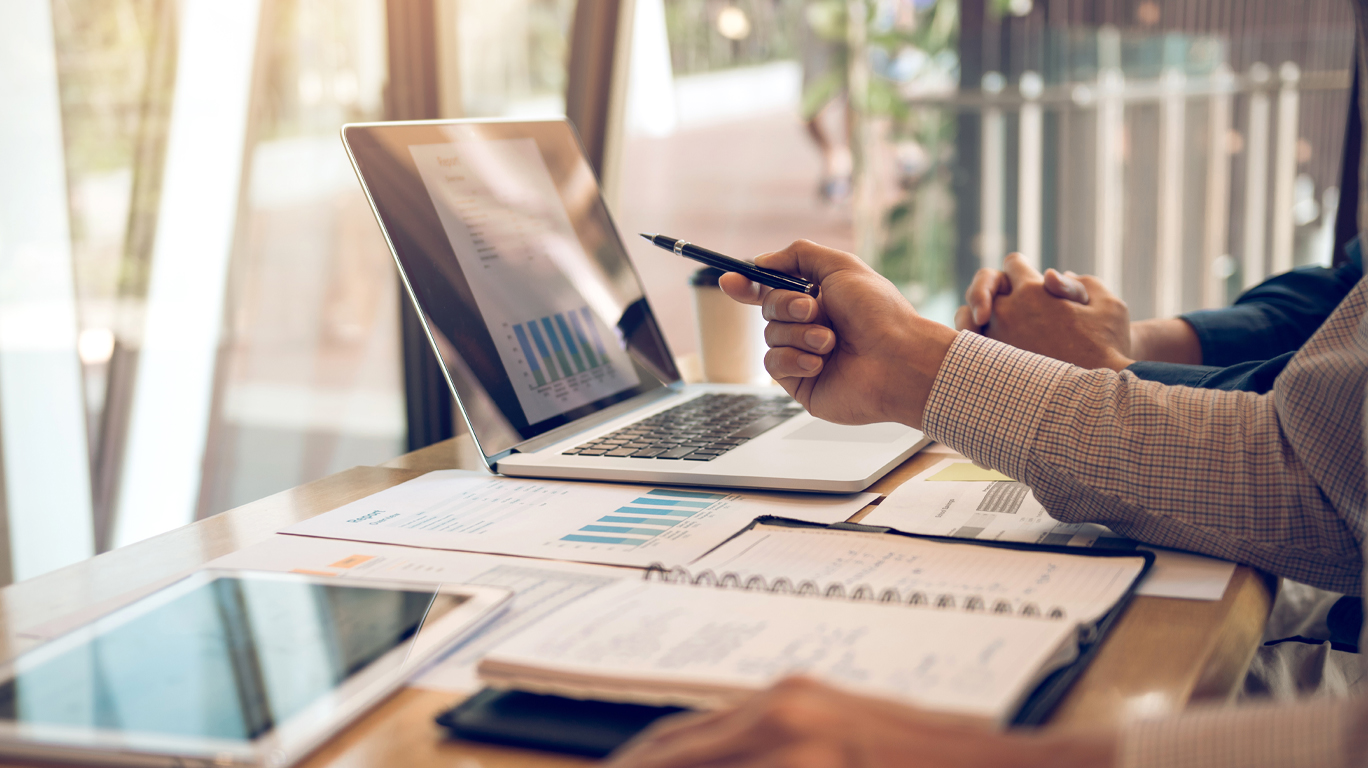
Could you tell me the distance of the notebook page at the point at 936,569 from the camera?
0.56m

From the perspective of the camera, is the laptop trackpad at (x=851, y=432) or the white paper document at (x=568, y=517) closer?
the white paper document at (x=568, y=517)

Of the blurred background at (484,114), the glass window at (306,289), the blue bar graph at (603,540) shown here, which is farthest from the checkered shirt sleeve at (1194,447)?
the glass window at (306,289)

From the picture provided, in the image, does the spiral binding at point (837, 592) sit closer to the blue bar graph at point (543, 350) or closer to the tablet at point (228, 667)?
the tablet at point (228, 667)

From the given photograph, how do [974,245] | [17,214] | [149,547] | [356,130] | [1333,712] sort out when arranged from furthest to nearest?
1. [974,245]
2. [17,214]
3. [356,130]
4. [149,547]
5. [1333,712]

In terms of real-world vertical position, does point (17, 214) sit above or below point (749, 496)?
above

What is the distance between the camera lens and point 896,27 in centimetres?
357

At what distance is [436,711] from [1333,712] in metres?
0.37

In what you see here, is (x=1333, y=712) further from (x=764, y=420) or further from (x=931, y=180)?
(x=931, y=180)

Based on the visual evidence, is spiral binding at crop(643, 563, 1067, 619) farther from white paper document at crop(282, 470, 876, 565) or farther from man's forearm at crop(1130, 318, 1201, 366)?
man's forearm at crop(1130, 318, 1201, 366)

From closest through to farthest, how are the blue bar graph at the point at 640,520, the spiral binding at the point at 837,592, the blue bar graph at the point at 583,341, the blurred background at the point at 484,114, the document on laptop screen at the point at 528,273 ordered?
the spiral binding at the point at 837,592
the blue bar graph at the point at 640,520
the document on laptop screen at the point at 528,273
the blue bar graph at the point at 583,341
the blurred background at the point at 484,114

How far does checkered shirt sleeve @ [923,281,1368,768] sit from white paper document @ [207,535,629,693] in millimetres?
281

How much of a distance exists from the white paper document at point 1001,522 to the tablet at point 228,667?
306 mm

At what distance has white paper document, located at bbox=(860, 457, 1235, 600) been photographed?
613 mm

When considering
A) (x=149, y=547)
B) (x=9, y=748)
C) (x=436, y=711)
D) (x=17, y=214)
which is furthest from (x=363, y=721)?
(x=17, y=214)
